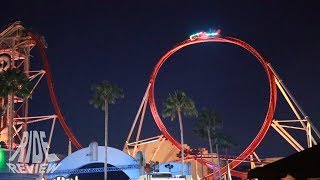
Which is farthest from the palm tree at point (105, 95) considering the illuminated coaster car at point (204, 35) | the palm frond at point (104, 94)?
the illuminated coaster car at point (204, 35)

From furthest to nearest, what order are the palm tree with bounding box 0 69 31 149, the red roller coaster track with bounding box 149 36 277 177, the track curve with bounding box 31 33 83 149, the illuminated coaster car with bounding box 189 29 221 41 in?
the track curve with bounding box 31 33 83 149 → the illuminated coaster car with bounding box 189 29 221 41 → the red roller coaster track with bounding box 149 36 277 177 → the palm tree with bounding box 0 69 31 149

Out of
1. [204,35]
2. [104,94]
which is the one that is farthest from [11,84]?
[204,35]

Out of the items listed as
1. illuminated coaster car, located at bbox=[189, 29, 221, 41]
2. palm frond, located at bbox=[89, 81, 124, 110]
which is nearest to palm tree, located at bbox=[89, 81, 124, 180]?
palm frond, located at bbox=[89, 81, 124, 110]

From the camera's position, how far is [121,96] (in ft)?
177

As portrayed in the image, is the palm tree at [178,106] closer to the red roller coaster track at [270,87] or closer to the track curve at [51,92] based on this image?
the red roller coaster track at [270,87]

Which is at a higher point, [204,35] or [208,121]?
[204,35]

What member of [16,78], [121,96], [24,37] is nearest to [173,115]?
[121,96]

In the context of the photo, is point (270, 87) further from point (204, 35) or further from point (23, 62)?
point (23, 62)

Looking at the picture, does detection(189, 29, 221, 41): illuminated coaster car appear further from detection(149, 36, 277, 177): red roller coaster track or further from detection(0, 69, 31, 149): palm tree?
detection(0, 69, 31, 149): palm tree

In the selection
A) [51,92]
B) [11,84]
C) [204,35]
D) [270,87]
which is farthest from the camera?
[51,92]

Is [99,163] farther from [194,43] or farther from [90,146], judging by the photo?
[194,43]

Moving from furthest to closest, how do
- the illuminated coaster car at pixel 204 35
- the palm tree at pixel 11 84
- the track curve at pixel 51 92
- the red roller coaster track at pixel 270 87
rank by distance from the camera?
the track curve at pixel 51 92
the illuminated coaster car at pixel 204 35
the red roller coaster track at pixel 270 87
the palm tree at pixel 11 84

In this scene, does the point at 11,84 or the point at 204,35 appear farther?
the point at 204,35

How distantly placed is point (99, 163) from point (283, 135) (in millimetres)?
26540
